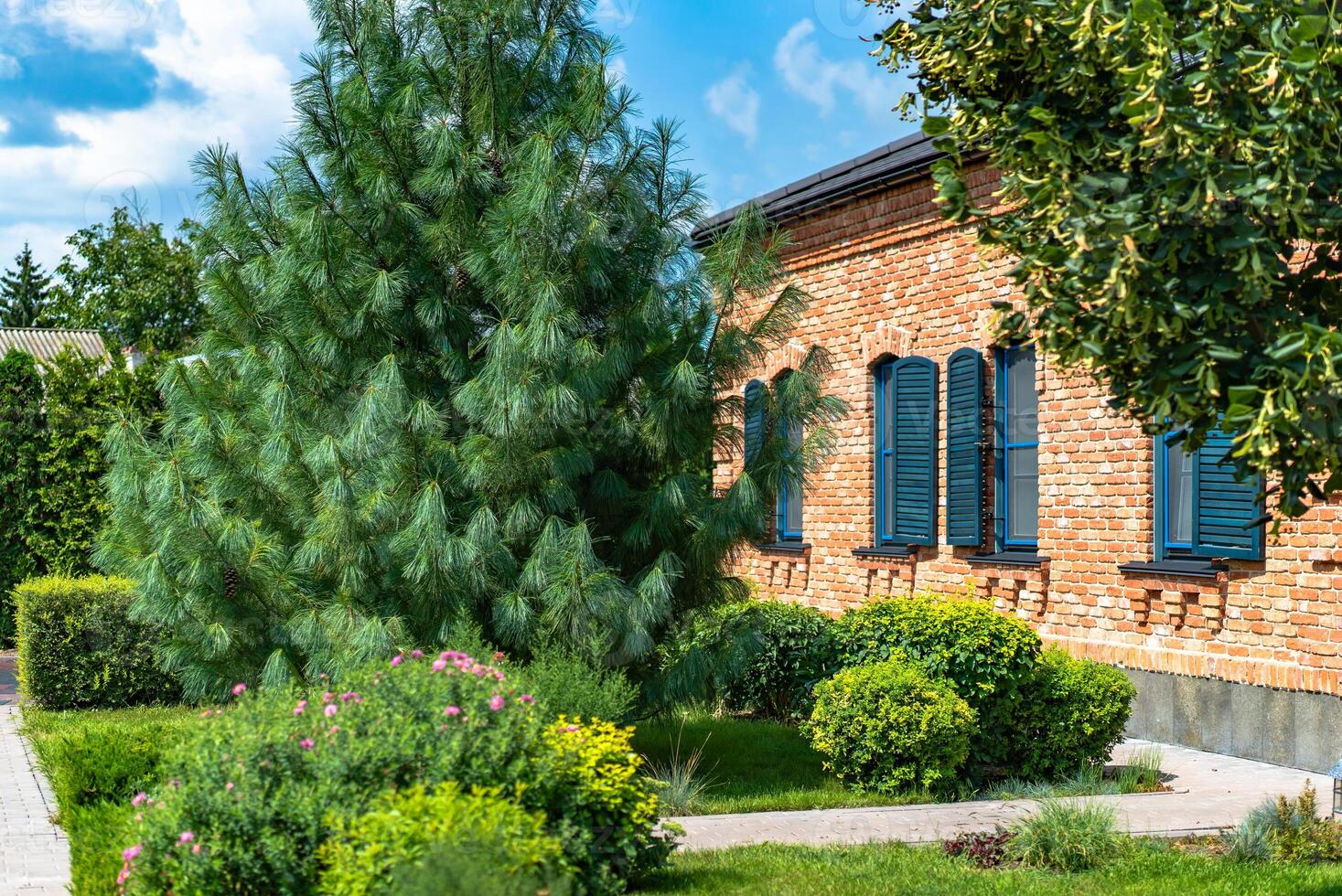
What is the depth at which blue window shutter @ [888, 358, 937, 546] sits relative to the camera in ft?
45.3

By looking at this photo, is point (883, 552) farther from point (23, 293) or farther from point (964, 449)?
point (23, 293)

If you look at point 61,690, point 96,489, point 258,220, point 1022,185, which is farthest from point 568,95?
point 96,489

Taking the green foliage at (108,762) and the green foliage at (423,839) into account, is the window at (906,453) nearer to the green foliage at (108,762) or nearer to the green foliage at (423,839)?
the green foliage at (108,762)

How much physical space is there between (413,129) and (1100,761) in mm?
6741

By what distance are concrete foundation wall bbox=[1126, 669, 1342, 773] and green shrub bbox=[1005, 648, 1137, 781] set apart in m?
1.54

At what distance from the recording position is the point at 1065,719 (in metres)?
9.30

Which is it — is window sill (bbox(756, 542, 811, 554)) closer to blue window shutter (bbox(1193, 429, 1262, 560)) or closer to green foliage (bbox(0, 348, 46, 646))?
blue window shutter (bbox(1193, 429, 1262, 560))

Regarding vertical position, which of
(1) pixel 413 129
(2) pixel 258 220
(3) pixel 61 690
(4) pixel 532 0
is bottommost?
(3) pixel 61 690

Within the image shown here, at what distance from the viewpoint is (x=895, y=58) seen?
244 inches

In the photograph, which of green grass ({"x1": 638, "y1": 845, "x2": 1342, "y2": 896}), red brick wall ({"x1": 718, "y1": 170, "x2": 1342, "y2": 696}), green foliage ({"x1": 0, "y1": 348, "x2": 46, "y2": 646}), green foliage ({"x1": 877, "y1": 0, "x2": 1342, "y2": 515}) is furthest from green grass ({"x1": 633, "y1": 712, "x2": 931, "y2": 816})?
green foliage ({"x1": 0, "y1": 348, "x2": 46, "y2": 646})

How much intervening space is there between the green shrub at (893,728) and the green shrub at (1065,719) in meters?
0.65

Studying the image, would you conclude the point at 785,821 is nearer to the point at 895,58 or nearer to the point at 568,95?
the point at 895,58

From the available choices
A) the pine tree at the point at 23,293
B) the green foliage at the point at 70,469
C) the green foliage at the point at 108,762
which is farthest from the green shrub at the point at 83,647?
the pine tree at the point at 23,293

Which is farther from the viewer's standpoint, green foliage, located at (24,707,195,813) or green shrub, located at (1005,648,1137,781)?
green shrub, located at (1005,648,1137,781)
